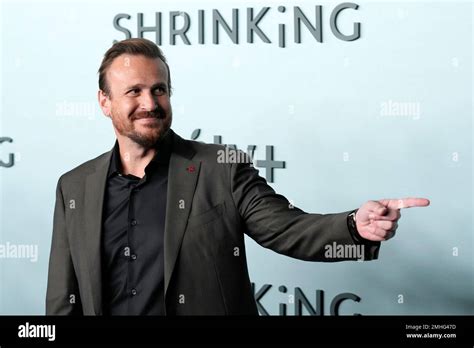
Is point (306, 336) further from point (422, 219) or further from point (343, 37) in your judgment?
point (343, 37)

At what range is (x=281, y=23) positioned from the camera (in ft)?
9.08

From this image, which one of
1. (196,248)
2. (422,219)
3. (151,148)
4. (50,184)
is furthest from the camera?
(50,184)

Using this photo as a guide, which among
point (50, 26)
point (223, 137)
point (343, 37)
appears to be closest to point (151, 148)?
point (223, 137)

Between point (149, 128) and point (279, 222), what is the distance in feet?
Answer: 1.27

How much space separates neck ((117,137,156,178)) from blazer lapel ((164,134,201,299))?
0.07 meters

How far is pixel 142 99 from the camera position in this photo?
182 cm

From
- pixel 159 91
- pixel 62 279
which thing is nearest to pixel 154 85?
pixel 159 91

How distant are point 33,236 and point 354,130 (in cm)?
133

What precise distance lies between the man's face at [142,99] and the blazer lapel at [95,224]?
11 cm

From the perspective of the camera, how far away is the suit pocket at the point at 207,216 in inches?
67.7

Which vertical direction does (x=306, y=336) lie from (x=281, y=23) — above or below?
below

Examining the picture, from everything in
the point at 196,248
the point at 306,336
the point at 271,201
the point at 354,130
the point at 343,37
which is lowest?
the point at 306,336

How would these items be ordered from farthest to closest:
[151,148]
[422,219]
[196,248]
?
[422,219], [151,148], [196,248]

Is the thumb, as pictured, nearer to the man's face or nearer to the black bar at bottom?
the black bar at bottom
